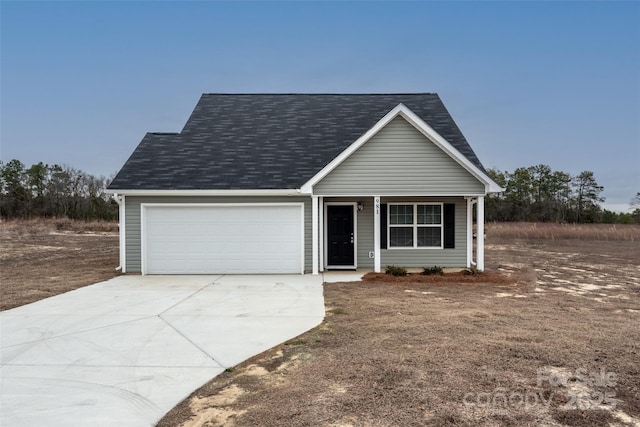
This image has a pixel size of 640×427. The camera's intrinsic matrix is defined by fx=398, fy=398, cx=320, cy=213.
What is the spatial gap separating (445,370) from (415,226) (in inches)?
352

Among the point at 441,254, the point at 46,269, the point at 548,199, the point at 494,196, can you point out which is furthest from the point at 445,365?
the point at 548,199

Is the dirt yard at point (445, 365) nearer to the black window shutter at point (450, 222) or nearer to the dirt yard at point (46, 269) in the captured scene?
the dirt yard at point (46, 269)

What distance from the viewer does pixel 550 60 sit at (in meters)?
22.8

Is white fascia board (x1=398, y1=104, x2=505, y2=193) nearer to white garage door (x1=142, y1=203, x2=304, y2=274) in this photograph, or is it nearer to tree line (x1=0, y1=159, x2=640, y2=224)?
white garage door (x1=142, y1=203, x2=304, y2=274)

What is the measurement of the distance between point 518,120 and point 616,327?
2740 centimetres

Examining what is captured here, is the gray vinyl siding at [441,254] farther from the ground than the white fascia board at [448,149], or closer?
closer

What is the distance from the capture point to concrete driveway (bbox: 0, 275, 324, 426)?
3779mm

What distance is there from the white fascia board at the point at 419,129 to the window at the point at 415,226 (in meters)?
1.89

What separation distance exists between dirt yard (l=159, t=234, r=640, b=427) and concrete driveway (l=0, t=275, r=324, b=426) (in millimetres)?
453

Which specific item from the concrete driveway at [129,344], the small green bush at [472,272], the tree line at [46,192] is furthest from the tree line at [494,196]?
the concrete driveway at [129,344]

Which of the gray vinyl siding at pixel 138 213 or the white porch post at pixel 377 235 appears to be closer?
the white porch post at pixel 377 235

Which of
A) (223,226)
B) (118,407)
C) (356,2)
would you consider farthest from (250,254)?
(356,2)

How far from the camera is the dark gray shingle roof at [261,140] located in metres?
12.5

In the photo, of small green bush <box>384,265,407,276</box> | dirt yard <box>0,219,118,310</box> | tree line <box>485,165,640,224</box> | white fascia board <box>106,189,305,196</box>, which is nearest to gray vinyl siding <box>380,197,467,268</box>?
small green bush <box>384,265,407,276</box>
